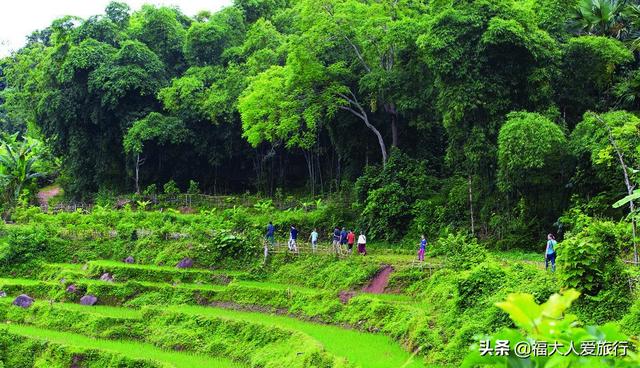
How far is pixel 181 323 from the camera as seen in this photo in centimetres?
1753

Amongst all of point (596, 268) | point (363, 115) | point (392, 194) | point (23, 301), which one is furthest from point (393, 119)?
point (596, 268)

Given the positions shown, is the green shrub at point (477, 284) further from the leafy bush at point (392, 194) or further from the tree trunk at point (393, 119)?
the tree trunk at point (393, 119)

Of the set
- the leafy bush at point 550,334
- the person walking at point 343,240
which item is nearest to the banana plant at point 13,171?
the person walking at point 343,240

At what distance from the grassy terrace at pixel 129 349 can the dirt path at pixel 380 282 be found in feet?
16.2

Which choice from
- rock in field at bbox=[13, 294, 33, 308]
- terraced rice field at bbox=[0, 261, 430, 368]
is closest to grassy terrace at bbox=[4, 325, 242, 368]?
terraced rice field at bbox=[0, 261, 430, 368]

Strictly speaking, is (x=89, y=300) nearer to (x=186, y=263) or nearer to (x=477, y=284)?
(x=186, y=263)

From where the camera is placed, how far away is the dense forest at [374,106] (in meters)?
19.5

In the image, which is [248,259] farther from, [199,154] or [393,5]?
[199,154]

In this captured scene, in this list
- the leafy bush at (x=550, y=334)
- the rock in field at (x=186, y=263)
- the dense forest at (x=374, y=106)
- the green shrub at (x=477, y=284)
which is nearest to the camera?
the leafy bush at (x=550, y=334)

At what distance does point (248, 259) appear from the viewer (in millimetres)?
22188

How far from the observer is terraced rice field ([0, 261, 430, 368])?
47.2ft

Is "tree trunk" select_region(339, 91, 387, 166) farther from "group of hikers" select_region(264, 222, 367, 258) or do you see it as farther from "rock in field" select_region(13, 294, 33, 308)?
"rock in field" select_region(13, 294, 33, 308)

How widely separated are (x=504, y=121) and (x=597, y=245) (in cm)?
1015

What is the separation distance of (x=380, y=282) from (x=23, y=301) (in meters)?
12.2
